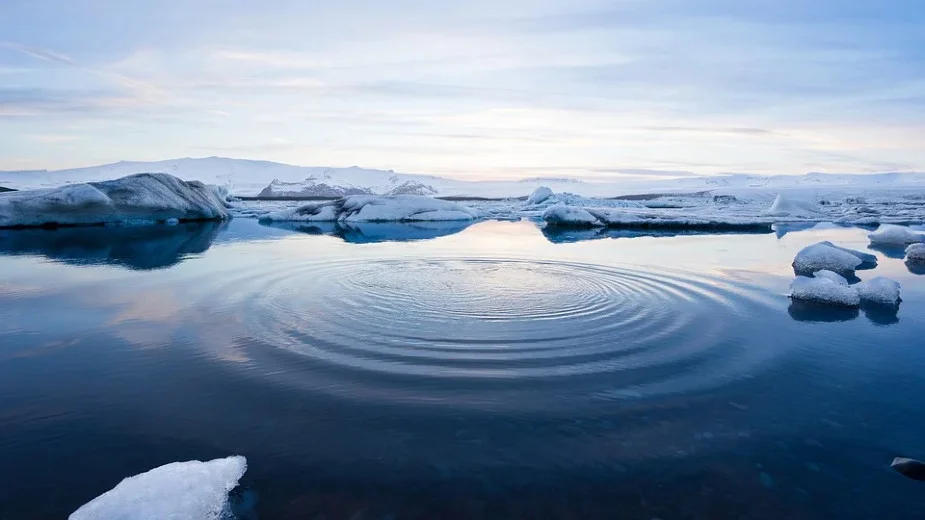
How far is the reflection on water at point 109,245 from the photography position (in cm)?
1062

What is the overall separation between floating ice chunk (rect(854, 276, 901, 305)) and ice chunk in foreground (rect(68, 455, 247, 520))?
25.1ft

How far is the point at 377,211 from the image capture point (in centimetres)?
2416

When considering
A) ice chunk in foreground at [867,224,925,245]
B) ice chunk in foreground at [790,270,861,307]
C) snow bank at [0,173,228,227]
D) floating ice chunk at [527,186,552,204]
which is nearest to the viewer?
ice chunk in foreground at [790,270,861,307]

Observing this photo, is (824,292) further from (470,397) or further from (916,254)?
(916,254)

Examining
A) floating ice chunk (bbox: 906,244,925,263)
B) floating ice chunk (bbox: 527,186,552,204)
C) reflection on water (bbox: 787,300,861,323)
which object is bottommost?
reflection on water (bbox: 787,300,861,323)

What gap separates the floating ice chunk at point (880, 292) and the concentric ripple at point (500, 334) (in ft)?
4.29

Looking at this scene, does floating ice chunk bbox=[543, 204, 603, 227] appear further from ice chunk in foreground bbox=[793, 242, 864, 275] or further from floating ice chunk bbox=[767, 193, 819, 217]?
floating ice chunk bbox=[767, 193, 819, 217]

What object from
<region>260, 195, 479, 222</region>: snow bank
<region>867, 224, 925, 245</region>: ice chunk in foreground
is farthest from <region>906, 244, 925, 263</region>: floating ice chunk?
<region>260, 195, 479, 222</region>: snow bank

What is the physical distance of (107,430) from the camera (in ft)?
11.1

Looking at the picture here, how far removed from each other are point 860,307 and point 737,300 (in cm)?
141

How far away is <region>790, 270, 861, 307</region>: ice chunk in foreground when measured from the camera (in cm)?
680

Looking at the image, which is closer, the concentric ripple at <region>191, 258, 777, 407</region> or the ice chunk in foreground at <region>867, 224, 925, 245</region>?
the concentric ripple at <region>191, 258, 777, 407</region>

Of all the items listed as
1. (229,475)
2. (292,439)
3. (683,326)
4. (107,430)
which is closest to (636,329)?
(683,326)

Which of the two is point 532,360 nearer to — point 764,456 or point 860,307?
point 764,456
